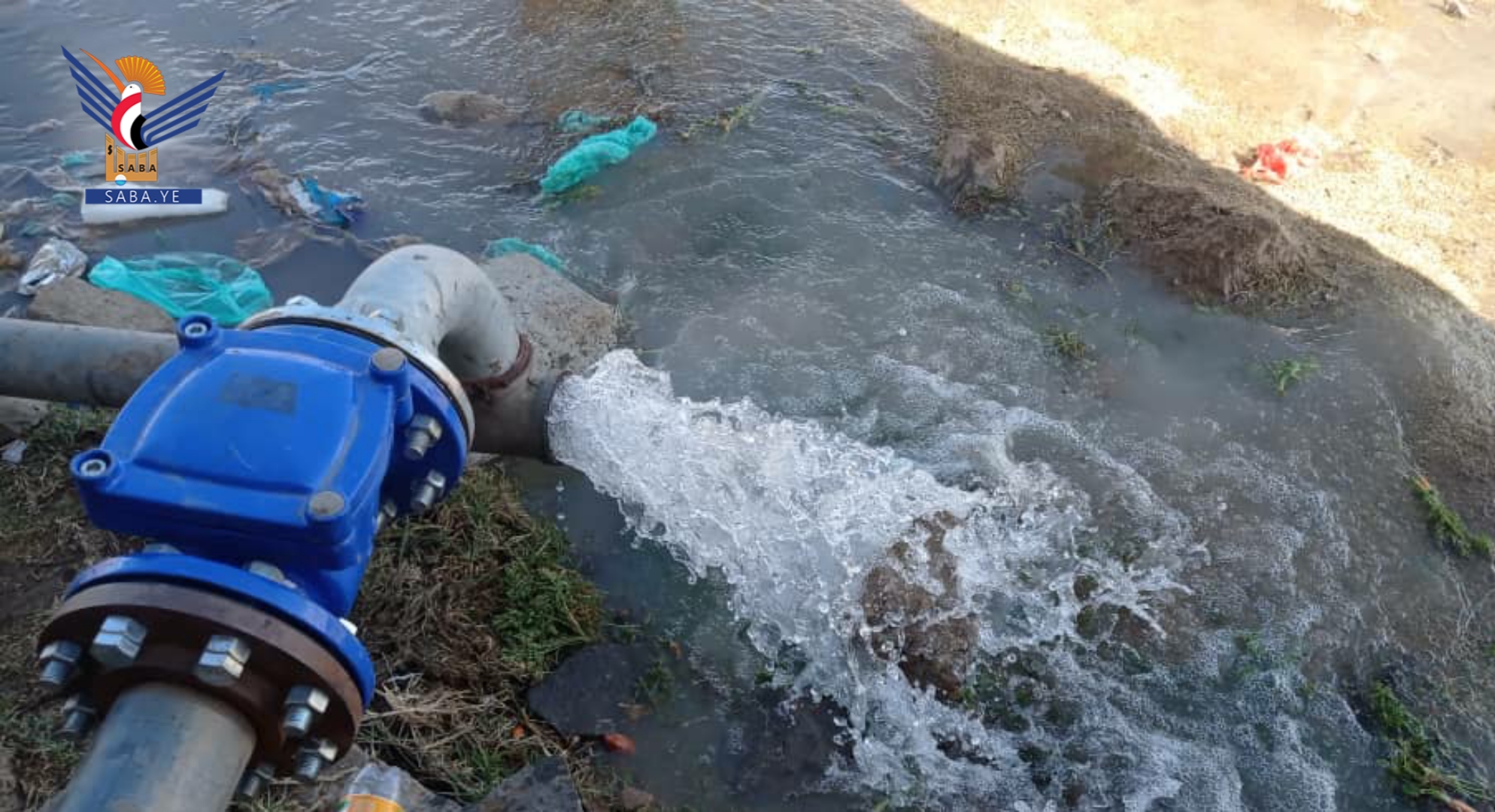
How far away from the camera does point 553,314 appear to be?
457 centimetres

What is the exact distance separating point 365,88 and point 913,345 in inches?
162

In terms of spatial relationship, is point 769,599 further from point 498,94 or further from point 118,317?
point 498,94

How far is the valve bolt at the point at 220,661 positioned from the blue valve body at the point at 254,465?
3.7 inches

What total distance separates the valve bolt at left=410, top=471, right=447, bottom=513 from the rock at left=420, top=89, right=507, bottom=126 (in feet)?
14.0

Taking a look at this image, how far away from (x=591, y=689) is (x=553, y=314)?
6.39ft

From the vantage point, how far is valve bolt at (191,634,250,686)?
1.67 m

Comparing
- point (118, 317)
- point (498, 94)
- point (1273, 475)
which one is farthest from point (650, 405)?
point (498, 94)

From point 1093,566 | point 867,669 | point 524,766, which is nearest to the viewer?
point 524,766

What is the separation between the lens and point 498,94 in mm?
6246

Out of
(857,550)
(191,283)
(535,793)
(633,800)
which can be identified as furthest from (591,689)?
(191,283)

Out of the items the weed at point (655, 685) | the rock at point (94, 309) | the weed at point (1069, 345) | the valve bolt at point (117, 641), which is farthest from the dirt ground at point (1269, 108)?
the valve bolt at point (117, 641)

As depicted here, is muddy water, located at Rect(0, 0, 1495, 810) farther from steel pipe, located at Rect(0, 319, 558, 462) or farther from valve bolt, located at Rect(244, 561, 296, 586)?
valve bolt, located at Rect(244, 561, 296, 586)

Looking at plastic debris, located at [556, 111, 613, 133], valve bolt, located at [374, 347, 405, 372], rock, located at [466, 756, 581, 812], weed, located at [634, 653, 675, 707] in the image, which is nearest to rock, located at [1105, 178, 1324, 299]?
plastic debris, located at [556, 111, 613, 133]

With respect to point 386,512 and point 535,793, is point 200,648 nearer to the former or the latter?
point 386,512
